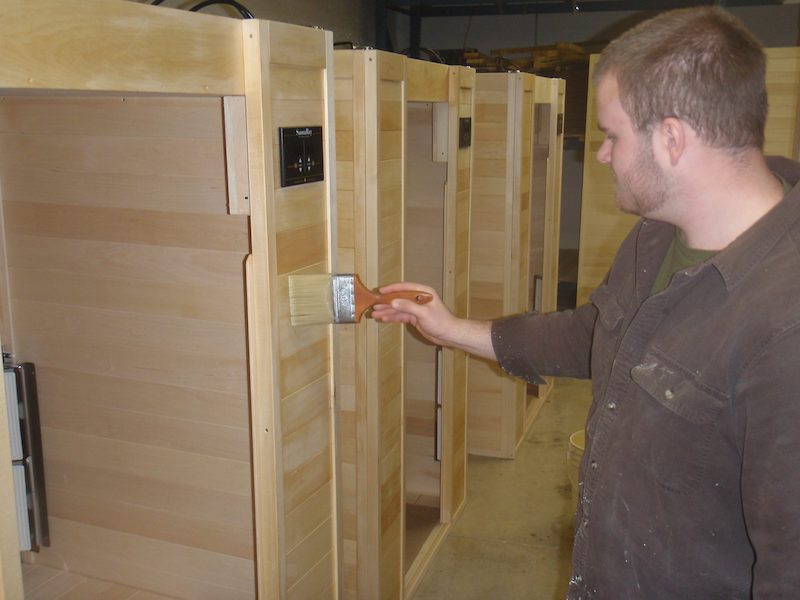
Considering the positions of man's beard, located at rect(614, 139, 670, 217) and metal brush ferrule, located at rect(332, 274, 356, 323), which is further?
metal brush ferrule, located at rect(332, 274, 356, 323)

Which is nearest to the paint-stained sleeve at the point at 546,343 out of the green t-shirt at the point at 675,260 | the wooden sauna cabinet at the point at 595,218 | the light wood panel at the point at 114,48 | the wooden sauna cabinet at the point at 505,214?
the green t-shirt at the point at 675,260

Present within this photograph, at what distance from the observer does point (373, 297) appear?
65.2 inches

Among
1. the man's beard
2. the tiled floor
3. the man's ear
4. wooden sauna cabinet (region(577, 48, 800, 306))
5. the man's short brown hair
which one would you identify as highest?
the man's short brown hair

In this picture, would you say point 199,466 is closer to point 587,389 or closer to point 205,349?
point 205,349

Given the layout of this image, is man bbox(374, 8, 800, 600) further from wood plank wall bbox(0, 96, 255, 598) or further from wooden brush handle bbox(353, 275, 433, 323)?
wood plank wall bbox(0, 96, 255, 598)

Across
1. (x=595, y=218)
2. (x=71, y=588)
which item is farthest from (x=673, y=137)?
(x=595, y=218)

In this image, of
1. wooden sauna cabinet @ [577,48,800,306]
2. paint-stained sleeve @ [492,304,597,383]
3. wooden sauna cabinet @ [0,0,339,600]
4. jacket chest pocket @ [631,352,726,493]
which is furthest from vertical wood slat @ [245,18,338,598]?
wooden sauna cabinet @ [577,48,800,306]

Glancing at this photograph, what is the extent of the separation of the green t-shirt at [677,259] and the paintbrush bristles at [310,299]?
24.7 inches

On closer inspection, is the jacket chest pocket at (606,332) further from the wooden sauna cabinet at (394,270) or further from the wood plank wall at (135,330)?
the wood plank wall at (135,330)

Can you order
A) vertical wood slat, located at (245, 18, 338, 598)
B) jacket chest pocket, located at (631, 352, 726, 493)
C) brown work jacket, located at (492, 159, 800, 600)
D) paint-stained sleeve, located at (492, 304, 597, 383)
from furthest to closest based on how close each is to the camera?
paint-stained sleeve, located at (492, 304, 597, 383) → vertical wood slat, located at (245, 18, 338, 598) → jacket chest pocket, located at (631, 352, 726, 493) → brown work jacket, located at (492, 159, 800, 600)

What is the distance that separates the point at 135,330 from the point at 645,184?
1.13 metres

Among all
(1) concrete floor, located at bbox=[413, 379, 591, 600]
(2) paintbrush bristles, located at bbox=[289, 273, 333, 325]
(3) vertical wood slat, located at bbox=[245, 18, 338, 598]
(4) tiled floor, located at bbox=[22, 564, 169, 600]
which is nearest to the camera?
(3) vertical wood slat, located at bbox=[245, 18, 338, 598]

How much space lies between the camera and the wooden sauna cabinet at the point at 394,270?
76.2 inches

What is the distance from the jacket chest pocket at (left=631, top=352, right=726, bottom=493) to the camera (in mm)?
1137
